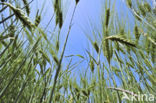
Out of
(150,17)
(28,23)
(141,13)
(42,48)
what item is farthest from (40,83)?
(141,13)

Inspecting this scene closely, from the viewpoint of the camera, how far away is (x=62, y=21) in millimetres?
918

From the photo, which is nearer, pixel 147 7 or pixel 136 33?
pixel 136 33

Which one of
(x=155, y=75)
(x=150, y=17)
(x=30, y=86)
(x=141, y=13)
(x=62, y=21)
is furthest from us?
(x=141, y=13)

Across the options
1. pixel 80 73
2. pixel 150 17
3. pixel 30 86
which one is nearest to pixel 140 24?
pixel 150 17

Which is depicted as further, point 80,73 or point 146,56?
point 80,73

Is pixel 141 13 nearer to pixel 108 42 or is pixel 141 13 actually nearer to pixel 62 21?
pixel 108 42

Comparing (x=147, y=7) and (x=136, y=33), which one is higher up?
(x=147, y=7)

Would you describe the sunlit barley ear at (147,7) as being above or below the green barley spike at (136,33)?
above

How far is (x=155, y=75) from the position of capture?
2.62 feet

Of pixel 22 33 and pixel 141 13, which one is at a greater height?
pixel 141 13

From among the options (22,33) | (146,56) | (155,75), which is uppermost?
(22,33)

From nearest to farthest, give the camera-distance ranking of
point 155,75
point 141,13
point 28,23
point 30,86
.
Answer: point 28,23 < point 155,75 < point 30,86 < point 141,13

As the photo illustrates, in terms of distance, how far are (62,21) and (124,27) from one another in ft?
1.65

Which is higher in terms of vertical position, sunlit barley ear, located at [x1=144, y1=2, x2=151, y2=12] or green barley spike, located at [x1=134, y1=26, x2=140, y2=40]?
sunlit barley ear, located at [x1=144, y1=2, x2=151, y2=12]
